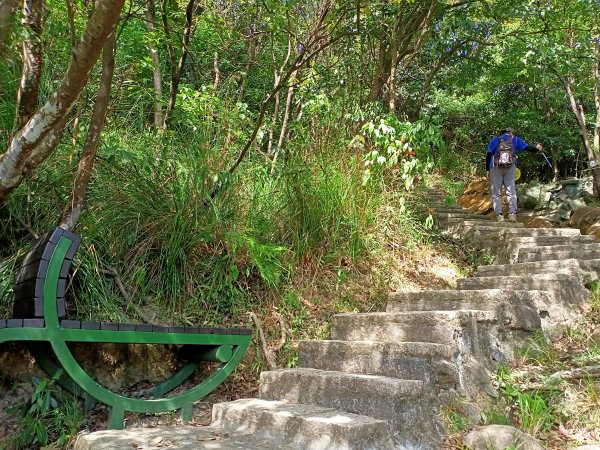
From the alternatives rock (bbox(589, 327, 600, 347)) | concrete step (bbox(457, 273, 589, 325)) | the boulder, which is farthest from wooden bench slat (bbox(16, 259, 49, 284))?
the boulder

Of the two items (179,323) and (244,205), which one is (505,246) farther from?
(179,323)

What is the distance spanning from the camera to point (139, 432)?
250 centimetres

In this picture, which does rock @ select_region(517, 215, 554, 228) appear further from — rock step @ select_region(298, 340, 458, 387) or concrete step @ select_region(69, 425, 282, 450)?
concrete step @ select_region(69, 425, 282, 450)

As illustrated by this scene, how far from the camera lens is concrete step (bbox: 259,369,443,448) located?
248cm

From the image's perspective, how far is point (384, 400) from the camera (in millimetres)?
2514

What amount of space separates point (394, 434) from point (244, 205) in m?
2.15

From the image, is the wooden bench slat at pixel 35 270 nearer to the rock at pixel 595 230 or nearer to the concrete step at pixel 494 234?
the concrete step at pixel 494 234

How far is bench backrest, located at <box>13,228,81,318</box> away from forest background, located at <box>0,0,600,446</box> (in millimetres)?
418

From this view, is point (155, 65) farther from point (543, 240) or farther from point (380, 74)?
point (543, 240)

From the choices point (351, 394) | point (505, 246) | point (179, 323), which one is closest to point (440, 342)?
point (351, 394)

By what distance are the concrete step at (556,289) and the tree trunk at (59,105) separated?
3.15 meters

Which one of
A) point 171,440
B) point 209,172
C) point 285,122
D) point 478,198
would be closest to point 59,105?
point 209,172

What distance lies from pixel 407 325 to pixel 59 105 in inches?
92.3

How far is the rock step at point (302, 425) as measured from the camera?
223 centimetres
